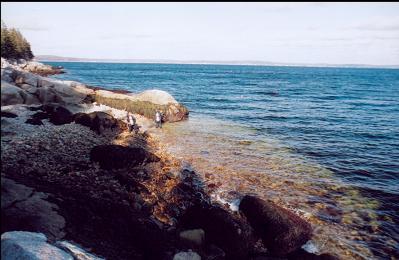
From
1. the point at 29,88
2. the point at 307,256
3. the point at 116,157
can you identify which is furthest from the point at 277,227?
the point at 29,88

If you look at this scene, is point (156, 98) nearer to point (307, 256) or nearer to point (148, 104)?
point (148, 104)

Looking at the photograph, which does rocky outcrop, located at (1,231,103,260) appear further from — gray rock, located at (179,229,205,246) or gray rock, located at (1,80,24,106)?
gray rock, located at (179,229,205,246)

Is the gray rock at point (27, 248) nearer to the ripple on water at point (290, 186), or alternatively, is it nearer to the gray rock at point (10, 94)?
the gray rock at point (10, 94)

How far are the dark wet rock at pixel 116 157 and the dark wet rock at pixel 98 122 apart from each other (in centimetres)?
260

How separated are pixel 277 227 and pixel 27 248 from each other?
348 inches

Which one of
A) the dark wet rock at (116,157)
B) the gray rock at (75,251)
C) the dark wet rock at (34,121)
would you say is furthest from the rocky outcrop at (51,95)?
the gray rock at (75,251)

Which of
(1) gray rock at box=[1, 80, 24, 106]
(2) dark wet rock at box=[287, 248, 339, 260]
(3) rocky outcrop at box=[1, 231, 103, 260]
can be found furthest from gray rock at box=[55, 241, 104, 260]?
(2) dark wet rock at box=[287, 248, 339, 260]

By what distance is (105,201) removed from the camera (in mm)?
12211

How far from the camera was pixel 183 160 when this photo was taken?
69.7 ft

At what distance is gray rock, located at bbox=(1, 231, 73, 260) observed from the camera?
21.6ft

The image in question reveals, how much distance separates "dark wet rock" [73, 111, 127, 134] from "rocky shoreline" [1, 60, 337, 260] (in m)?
0.69

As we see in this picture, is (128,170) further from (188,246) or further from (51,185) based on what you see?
Result: (188,246)

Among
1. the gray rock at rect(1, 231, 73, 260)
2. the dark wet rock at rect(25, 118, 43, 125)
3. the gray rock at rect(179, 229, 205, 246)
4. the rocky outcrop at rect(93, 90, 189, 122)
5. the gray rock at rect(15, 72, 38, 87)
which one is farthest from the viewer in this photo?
the rocky outcrop at rect(93, 90, 189, 122)

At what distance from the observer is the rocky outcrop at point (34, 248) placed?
6613mm
